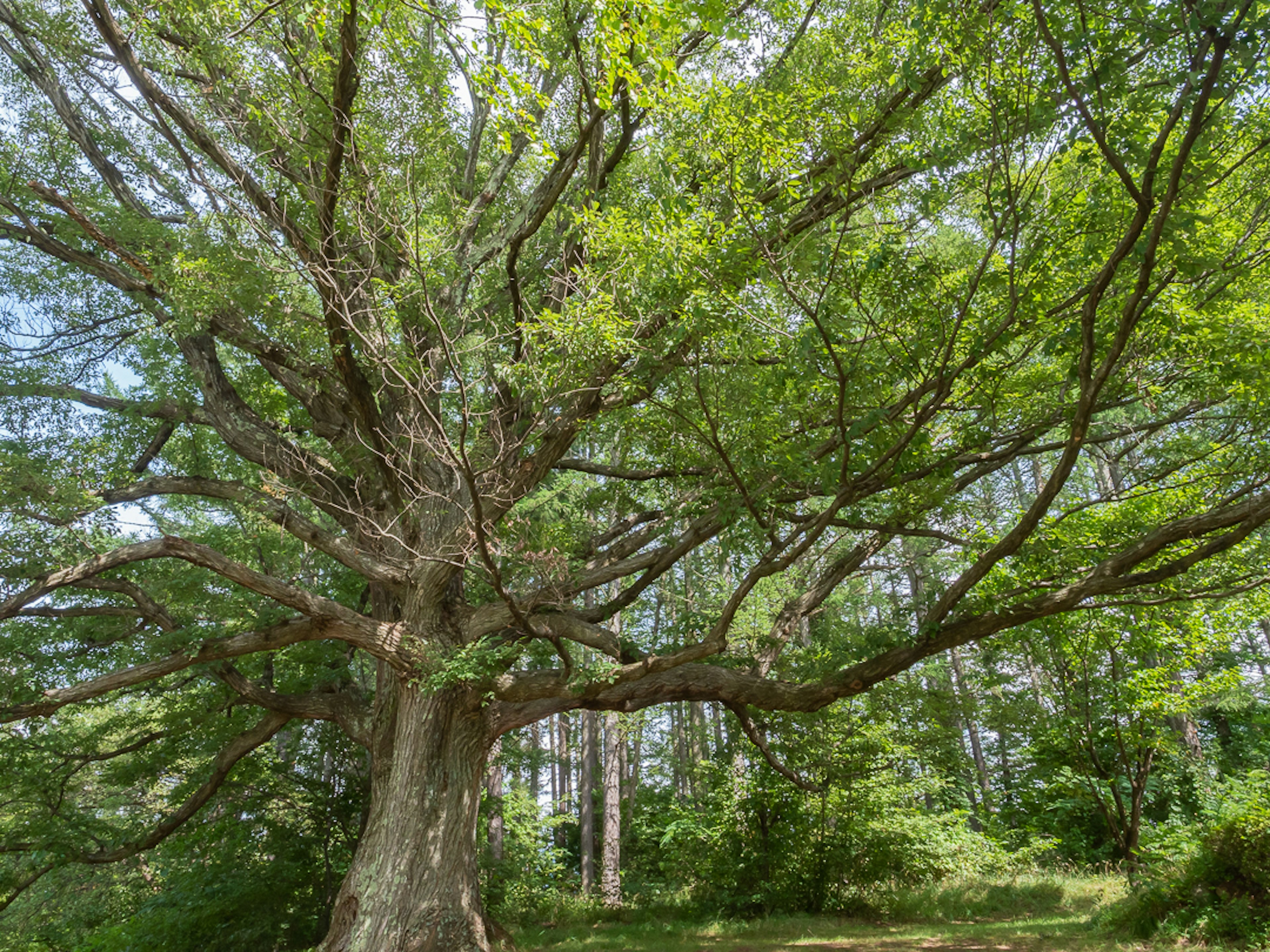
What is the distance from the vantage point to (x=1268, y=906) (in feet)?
17.5

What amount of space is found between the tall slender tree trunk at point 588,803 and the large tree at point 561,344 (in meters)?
8.03

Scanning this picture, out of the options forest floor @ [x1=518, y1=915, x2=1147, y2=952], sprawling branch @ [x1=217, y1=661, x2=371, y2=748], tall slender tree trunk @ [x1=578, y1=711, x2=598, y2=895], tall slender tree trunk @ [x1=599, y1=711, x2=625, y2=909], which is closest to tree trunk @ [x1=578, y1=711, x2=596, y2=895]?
tall slender tree trunk @ [x1=578, y1=711, x2=598, y2=895]

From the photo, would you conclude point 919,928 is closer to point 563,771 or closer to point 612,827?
point 612,827

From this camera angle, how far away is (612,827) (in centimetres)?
1310

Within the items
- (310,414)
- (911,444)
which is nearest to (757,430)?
(911,444)

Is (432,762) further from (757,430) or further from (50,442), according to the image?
(50,442)

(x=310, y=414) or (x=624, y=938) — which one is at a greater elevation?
(x=310, y=414)

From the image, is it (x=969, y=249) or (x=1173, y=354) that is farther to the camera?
(x=969, y=249)

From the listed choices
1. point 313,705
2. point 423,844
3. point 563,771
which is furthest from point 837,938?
point 563,771

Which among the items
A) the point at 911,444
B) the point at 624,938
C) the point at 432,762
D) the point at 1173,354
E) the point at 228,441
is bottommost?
the point at 624,938

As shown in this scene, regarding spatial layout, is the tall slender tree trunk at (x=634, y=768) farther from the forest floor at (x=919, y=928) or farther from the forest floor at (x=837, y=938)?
the forest floor at (x=837, y=938)

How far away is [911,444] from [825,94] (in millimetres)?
2620

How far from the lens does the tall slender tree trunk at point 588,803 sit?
1434cm

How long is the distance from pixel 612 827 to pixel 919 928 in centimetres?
606
